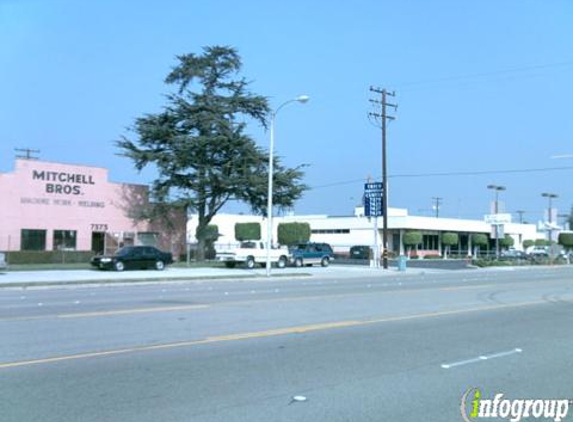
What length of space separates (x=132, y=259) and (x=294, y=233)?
1444 inches

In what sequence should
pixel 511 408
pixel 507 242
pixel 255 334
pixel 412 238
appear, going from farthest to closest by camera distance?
1. pixel 507 242
2. pixel 412 238
3. pixel 255 334
4. pixel 511 408

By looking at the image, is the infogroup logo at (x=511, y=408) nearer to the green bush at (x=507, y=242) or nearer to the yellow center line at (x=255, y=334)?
the yellow center line at (x=255, y=334)

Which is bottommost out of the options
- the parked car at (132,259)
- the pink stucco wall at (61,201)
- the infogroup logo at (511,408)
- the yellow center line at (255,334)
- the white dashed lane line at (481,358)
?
the infogroup logo at (511,408)

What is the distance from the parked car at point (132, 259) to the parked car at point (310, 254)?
11.1 m

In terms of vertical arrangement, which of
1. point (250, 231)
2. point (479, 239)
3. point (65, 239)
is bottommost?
point (65, 239)

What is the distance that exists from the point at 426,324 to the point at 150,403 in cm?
803

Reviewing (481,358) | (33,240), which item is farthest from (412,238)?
(481,358)

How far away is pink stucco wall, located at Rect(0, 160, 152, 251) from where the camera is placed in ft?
143

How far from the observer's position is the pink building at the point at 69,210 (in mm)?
43656

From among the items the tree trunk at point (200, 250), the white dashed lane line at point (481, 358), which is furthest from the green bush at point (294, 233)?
the white dashed lane line at point (481, 358)

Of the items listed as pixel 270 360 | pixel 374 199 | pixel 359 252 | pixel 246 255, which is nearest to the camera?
pixel 270 360

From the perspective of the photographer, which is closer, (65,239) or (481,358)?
(481,358)

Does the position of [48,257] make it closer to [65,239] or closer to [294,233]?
[65,239]

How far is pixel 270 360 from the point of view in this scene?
947 centimetres
